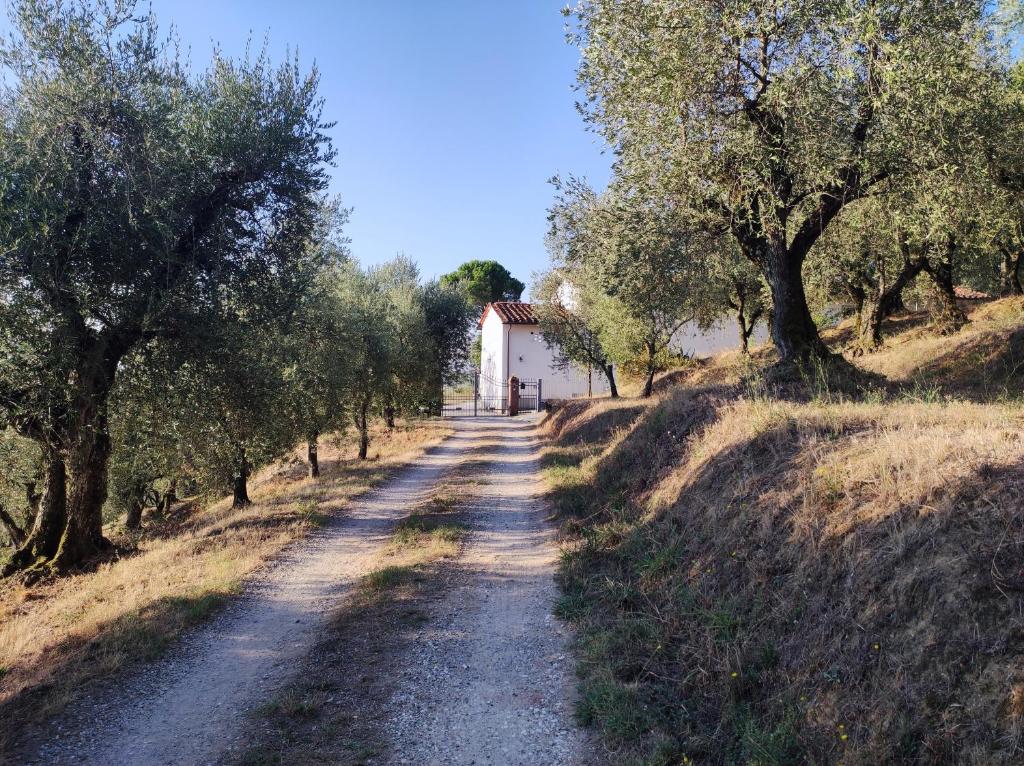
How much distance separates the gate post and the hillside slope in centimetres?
3432

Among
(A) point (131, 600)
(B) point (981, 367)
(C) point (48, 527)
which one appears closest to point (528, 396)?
(B) point (981, 367)

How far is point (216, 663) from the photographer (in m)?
6.18

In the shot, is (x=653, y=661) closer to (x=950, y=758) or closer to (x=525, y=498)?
(x=950, y=758)

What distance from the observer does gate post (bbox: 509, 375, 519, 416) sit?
43531mm

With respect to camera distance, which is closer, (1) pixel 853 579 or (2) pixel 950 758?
(2) pixel 950 758

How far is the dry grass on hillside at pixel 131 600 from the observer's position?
5930 millimetres

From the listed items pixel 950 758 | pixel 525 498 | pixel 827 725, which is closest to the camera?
pixel 950 758

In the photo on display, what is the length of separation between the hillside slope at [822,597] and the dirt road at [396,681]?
480 mm

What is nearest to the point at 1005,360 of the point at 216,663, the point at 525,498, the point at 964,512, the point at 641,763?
the point at 525,498

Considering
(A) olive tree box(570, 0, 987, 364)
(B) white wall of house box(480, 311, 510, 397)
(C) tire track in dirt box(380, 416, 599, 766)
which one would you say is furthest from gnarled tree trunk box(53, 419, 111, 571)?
(B) white wall of house box(480, 311, 510, 397)

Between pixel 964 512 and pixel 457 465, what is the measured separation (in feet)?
54.5

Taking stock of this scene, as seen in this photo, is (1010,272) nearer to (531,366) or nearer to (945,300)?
(945,300)

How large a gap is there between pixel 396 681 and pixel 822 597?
12.3 feet

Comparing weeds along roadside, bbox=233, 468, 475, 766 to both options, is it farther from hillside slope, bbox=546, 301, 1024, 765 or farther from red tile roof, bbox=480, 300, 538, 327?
red tile roof, bbox=480, 300, 538, 327
